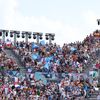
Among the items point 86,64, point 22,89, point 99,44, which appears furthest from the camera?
point 99,44

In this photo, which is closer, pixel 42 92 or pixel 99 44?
pixel 42 92

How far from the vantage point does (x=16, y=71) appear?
50.1 m

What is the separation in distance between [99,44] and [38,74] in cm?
903

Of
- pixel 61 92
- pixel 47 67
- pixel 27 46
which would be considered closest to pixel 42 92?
pixel 61 92

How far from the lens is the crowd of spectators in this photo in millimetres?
47188

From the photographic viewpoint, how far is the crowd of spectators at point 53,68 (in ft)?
155

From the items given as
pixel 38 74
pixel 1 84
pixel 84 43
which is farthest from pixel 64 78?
pixel 84 43

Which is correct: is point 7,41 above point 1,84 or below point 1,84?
above

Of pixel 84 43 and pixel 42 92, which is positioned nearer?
pixel 42 92

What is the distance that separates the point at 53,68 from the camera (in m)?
52.4

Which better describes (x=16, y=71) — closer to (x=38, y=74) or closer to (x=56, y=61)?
(x=38, y=74)

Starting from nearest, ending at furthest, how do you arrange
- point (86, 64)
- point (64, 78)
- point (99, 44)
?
point (64, 78)
point (86, 64)
point (99, 44)

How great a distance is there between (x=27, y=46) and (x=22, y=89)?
11.2 m

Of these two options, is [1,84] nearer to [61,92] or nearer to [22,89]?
[22,89]
